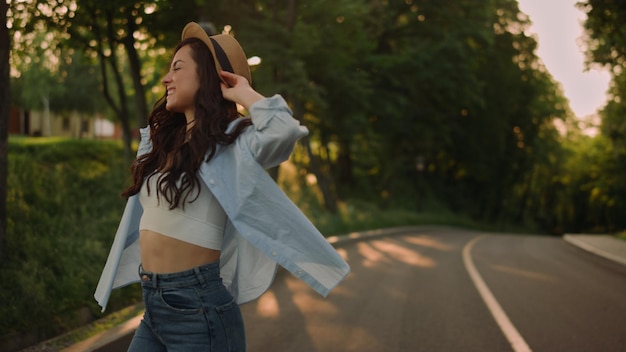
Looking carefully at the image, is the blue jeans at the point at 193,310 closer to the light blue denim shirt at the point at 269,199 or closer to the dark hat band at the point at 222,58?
the light blue denim shirt at the point at 269,199

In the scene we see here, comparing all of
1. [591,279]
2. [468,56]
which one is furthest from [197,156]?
[468,56]

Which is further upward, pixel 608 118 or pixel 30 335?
pixel 608 118

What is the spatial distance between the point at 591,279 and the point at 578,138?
57018 mm

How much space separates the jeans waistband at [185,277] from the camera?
2541 mm

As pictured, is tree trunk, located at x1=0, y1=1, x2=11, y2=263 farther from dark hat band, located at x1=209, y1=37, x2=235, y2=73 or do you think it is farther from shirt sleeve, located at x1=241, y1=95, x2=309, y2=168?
shirt sleeve, located at x1=241, y1=95, x2=309, y2=168

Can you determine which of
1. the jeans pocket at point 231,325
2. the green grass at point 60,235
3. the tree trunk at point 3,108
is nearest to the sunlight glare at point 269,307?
the green grass at point 60,235

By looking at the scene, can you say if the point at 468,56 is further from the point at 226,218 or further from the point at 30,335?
the point at 226,218

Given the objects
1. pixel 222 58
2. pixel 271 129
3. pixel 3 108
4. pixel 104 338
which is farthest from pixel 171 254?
pixel 3 108

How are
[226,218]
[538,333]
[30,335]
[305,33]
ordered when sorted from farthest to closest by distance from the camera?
[305,33] → [538,333] → [30,335] → [226,218]

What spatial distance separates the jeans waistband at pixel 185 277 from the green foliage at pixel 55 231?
11.8 feet

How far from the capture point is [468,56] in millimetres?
27500

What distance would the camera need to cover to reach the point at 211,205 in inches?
102

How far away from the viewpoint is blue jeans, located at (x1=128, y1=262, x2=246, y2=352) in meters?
2.54

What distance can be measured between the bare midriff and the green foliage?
3.58 meters
